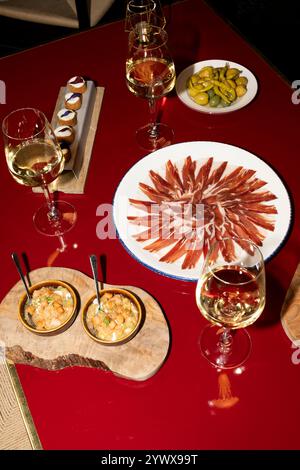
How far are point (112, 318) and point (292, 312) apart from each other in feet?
1.17

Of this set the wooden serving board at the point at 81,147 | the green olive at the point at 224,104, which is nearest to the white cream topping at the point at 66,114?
the wooden serving board at the point at 81,147

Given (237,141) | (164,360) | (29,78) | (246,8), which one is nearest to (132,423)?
(164,360)

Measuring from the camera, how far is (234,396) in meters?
0.91

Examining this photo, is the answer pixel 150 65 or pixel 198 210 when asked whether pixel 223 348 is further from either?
pixel 150 65

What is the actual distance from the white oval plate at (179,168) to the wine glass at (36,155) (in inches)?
5.8

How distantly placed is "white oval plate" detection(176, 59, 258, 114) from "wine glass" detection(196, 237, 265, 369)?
51 cm

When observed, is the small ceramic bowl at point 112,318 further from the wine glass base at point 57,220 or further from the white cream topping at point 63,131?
the white cream topping at point 63,131

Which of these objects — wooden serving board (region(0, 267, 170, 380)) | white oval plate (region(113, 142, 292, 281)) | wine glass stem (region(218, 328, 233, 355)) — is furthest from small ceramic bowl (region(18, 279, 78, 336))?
wine glass stem (region(218, 328, 233, 355))

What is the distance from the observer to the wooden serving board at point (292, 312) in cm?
96

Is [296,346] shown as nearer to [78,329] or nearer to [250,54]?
[78,329]

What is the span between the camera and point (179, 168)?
1.24 metres

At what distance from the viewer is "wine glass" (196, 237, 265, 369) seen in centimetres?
87

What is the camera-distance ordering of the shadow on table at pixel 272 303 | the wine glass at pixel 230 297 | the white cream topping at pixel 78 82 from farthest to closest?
the white cream topping at pixel 78 82 < the shadow on table at pixel 272 303 < the wine glass at pixel 230 297

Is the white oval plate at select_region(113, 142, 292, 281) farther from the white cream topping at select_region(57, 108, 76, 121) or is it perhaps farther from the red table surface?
the white cream topping at select_region(57, 108, 76, 121)
